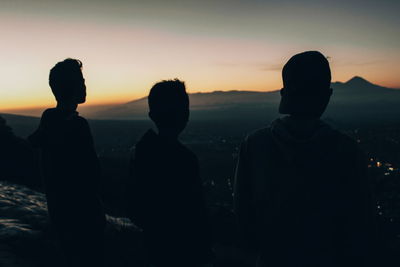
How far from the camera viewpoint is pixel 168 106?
8.18 ft

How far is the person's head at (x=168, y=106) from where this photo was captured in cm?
249

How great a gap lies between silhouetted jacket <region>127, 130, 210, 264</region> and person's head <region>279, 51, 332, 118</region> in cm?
87

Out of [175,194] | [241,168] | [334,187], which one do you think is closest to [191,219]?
[175,194]

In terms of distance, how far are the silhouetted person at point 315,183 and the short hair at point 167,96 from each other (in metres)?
0.77

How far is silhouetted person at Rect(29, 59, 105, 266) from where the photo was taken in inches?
118

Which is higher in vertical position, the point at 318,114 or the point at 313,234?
the point at 318,114

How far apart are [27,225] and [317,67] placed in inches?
174

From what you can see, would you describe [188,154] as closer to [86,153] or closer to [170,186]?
[170,186]

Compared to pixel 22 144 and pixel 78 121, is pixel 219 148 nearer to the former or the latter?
pixel 22 144

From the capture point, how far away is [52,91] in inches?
121

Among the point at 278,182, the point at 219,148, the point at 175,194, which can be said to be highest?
the point at 278,182

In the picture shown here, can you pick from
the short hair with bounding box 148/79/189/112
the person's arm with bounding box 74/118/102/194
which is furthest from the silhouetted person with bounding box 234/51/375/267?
the person's arm with bounding box 74/118/102/194

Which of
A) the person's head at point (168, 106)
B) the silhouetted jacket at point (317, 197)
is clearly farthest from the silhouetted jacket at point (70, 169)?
the silhouetted jacket at point (317, 197)

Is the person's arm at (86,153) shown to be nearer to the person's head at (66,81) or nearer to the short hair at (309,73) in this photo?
the person's head at (66,81)
